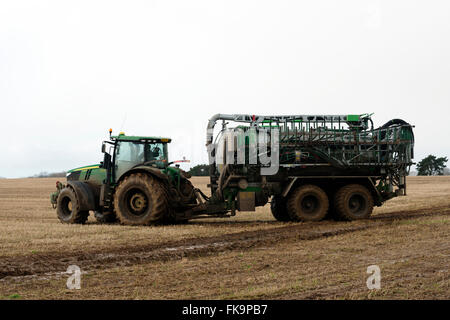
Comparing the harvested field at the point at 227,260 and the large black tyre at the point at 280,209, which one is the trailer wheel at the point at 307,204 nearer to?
the large black tyre at the point at 280,209

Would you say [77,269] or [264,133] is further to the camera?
[264,133]

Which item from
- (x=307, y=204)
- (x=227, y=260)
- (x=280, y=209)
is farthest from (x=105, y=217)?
(x=227, y=260)

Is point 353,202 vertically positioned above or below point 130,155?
below

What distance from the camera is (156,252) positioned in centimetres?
975

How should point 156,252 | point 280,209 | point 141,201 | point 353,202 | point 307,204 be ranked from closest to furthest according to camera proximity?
point 156,252 < point 141,201 < point 307,204 < point 353,202 < point 280,209

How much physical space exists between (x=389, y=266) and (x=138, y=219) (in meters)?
8.23

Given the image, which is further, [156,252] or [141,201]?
[141,201]

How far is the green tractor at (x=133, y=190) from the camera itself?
14.3 metres

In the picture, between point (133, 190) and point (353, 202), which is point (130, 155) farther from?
point (353, 202)

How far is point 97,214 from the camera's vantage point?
16.0m

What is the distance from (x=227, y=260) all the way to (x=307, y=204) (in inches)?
284

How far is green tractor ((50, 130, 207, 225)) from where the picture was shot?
14334mm
